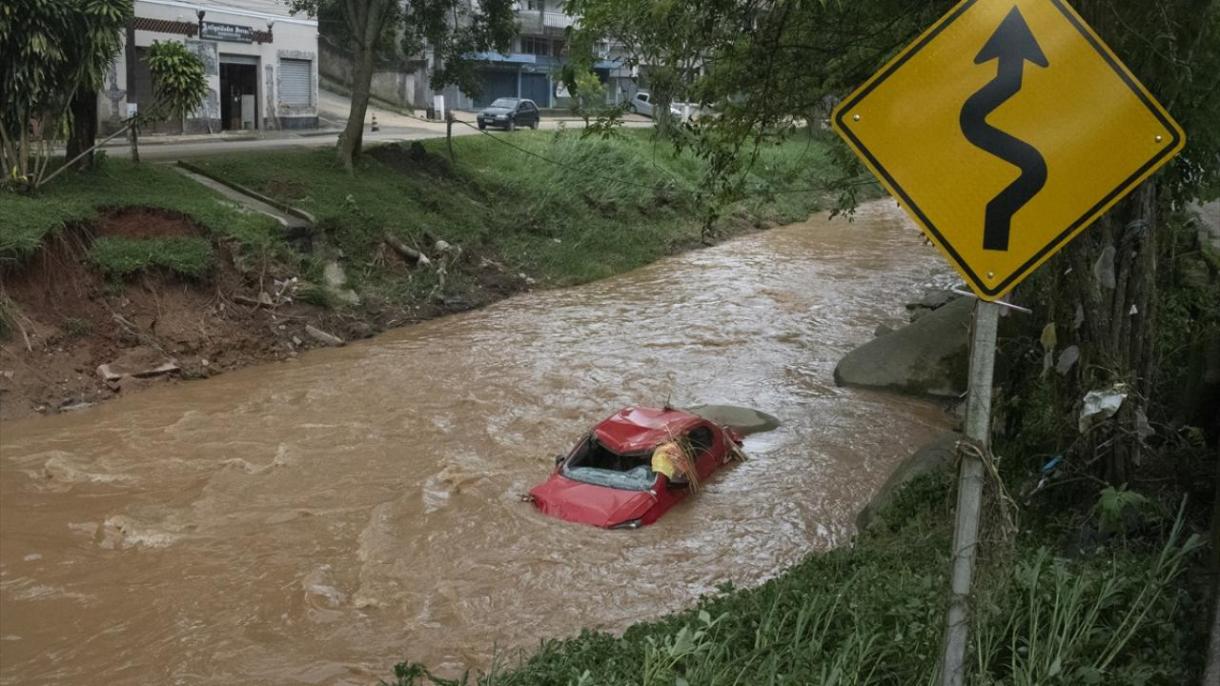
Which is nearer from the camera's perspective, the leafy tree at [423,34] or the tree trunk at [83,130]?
the tree trunk at [83,130]

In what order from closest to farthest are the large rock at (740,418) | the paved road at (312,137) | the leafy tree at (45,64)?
the large rock at (740,418) → the leafy tree at (45,64) → the paved road at (312,137)

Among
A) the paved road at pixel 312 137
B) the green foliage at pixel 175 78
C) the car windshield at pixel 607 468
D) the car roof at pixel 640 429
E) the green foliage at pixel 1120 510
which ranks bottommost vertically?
the car windshield at pixel 607 468

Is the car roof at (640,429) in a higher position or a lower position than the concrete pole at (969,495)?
lower

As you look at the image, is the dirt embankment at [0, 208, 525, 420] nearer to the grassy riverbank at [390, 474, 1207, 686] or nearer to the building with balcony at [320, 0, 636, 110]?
the grassy riverbank at [390, 474, 1207, 686]

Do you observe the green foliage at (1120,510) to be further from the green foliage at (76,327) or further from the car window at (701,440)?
the green foliage at (76,327)

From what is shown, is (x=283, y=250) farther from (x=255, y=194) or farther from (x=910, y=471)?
(x=910, y=471)

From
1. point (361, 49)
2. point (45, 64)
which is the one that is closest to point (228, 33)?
point (361, 49)

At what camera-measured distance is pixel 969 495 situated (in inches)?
132

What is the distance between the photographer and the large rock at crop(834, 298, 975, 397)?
1551 cm

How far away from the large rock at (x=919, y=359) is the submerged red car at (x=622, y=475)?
4.84m

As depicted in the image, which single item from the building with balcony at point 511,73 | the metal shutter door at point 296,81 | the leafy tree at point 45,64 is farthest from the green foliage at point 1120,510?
the building with balcony at point 511,73

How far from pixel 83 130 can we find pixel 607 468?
12.4 meters

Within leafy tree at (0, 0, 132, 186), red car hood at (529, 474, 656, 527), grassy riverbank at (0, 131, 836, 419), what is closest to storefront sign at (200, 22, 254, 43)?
grassy riverbank at (0, 131, 836, 419)

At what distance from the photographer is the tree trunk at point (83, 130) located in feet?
60.8
